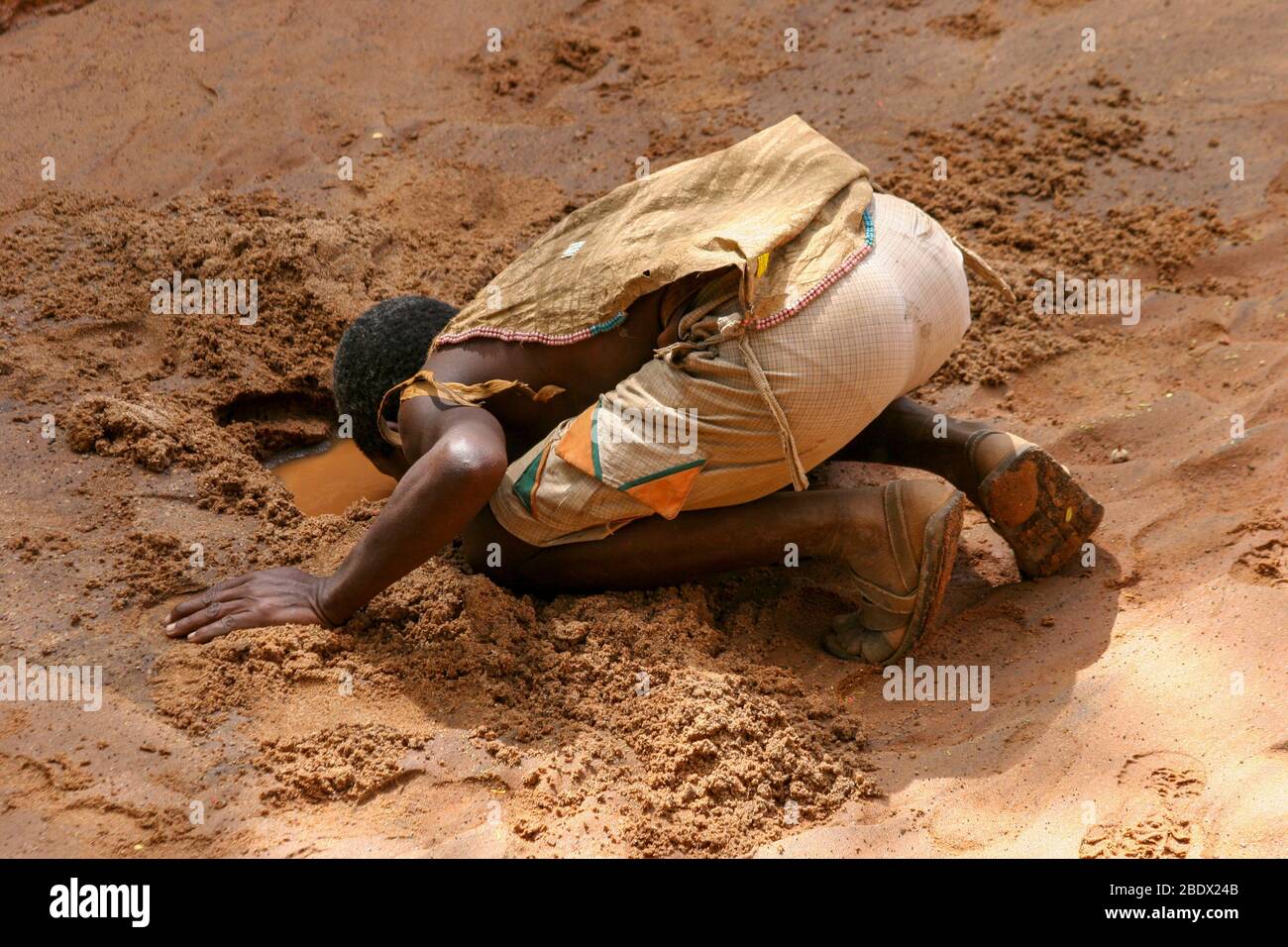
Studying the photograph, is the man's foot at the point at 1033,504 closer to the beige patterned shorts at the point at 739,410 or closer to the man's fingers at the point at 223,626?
the beige patterned shorts at the point at 739,410

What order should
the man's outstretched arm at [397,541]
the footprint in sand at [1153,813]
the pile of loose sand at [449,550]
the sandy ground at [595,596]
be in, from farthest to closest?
the man's outstretched arm at [397,541] < the pile of loose sand at [449,550] < the sandy ground at [595,596] < the footprint in sand at [1153,813]

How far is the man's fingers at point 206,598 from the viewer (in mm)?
2457

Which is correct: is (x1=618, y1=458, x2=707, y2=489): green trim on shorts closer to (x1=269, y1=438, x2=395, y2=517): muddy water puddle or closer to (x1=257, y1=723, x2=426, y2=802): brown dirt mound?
(x1=257, y1=723, x2=426, y2=802): brown dirt mound

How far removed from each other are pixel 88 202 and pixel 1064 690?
10.3ft

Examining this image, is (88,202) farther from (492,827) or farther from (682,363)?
(492,827)

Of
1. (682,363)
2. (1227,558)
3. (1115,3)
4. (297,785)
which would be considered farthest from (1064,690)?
(1115,3)

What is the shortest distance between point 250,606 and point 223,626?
0.21 ft

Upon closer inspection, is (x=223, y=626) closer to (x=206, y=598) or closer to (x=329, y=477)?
(x=206, y=598)

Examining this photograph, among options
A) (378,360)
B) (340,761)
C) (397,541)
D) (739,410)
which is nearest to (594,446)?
(739,410)

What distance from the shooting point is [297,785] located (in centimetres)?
207

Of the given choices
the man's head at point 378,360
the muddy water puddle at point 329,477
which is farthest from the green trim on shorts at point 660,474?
the muddy water puddle at point 329,477

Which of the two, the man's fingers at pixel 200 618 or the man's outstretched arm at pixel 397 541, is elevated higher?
the man's outstretched arm at pixel 397 541

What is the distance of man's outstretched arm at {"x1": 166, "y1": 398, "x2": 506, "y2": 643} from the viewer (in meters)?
2.25

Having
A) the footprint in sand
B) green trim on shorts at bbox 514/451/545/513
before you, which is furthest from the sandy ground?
green trim on shorts at bbox 514/451/545/513
